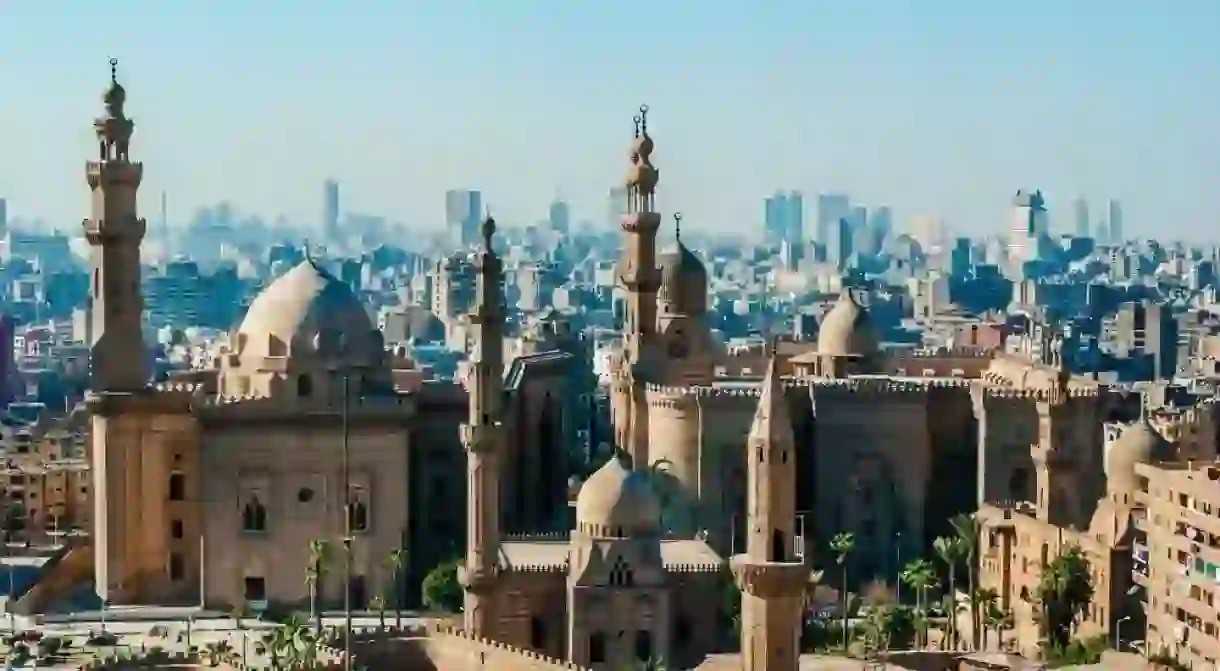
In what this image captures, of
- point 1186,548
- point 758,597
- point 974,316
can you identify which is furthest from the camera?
point 974,316

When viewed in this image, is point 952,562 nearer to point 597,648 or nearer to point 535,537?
point 535,537

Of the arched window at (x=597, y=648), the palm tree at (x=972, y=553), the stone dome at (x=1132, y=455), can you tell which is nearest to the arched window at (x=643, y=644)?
Answer: the arched window at (x=597, y=648)

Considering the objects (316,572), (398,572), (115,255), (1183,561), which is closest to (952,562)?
(1183,561)

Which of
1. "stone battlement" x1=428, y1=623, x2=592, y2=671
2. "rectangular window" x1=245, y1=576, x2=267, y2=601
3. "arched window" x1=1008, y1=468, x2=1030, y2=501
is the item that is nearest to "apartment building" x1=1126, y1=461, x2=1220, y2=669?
"arched window" x1=1008, y1=468, x2=1030, y2=501

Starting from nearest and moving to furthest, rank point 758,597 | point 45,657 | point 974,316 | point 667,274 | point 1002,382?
point 758,597 < point 45,657 < point 1002,382 < point 667,274 < point 974,316

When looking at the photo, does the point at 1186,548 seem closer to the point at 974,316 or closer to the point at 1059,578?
the point at 1059,578

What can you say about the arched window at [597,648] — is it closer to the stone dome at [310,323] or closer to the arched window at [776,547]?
the arched window at [776,547]

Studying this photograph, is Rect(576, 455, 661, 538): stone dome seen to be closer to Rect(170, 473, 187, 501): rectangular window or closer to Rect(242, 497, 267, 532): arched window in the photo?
Rect(242, 497, 267, 532): arched window

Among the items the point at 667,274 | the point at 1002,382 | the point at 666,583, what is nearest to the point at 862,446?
the point at 1002,382
